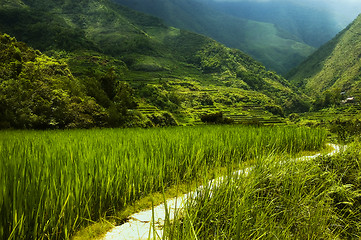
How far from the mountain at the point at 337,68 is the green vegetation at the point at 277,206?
12702 centimetres

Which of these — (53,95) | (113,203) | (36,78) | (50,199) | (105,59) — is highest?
(105,59)

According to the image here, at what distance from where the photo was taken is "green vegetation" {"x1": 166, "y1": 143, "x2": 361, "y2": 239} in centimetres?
206

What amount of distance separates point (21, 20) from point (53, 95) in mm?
167710

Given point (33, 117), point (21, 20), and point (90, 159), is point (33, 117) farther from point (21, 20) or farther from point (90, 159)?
point (21, 20)

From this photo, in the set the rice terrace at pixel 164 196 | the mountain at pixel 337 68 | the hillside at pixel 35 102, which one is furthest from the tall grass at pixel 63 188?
the mountain at pixel 337 68

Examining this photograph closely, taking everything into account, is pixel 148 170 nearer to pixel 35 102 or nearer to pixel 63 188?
pixel 63 188

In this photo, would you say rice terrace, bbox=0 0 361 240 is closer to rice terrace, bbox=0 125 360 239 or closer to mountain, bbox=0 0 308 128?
rice terrace, bbox=0 125 360 239

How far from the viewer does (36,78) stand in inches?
733

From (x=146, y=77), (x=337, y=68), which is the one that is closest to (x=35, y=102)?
(x=146, y=77)

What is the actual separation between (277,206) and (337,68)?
18069 cm

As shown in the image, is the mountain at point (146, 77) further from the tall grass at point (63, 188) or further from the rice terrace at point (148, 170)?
the tall grass at point (63, 188)

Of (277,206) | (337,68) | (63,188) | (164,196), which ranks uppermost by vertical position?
(337,68)

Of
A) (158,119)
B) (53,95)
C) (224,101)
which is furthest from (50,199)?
(224,101)

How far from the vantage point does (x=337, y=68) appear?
14475cm
